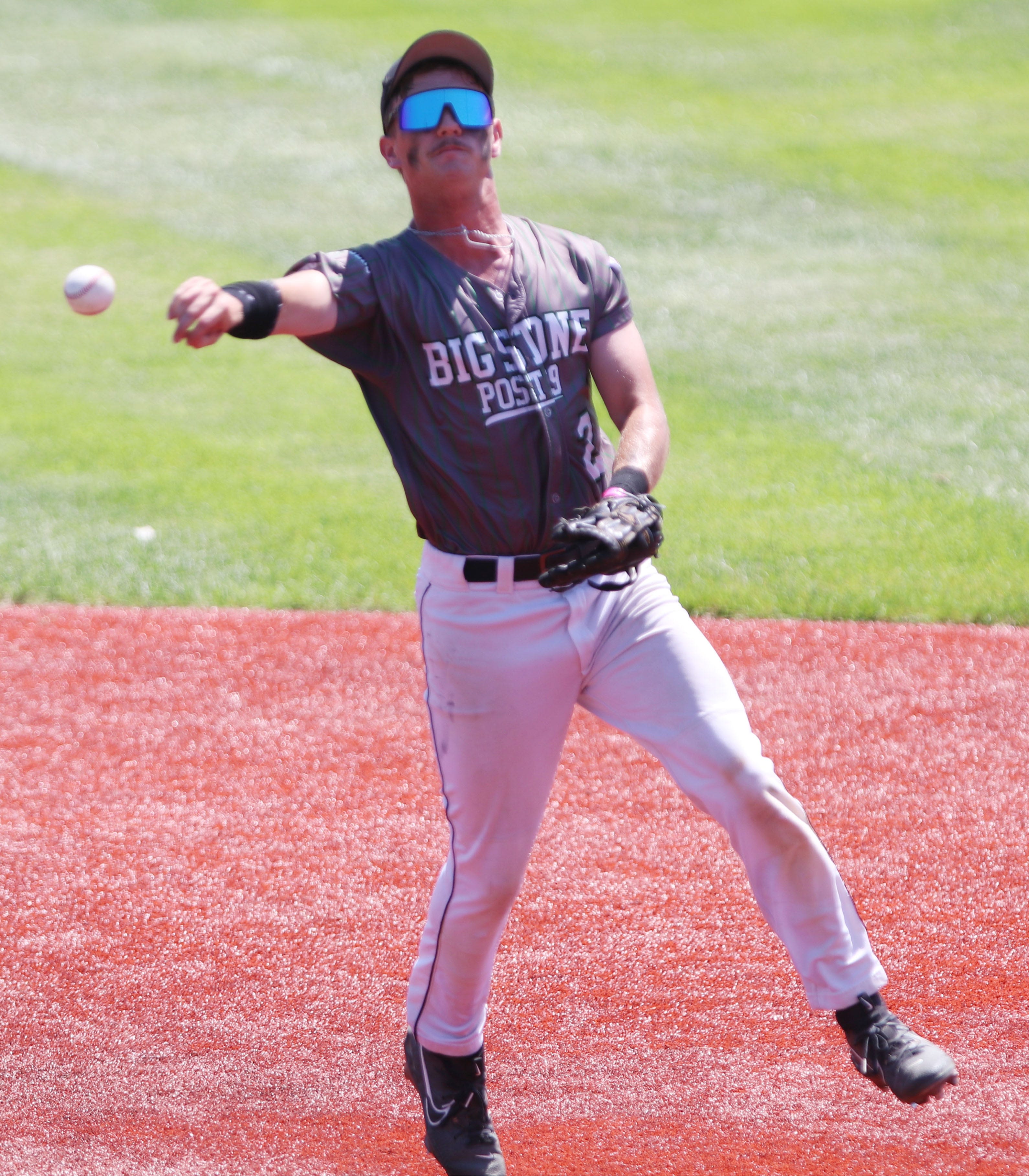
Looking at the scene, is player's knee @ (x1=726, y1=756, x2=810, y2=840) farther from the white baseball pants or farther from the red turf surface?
the red turf surface

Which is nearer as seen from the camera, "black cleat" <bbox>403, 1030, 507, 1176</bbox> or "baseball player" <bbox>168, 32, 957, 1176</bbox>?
"baseball player" <bbox>168, 32, 957, 1176</bbox>

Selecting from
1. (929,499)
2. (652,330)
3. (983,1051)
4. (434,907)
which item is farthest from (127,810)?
(652,330)

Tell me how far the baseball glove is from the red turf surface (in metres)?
1.40

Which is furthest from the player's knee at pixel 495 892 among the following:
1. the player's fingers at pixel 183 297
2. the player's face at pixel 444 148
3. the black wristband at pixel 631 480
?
the player's face at pixel 444 148

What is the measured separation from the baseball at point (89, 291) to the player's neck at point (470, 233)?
722 millimetres

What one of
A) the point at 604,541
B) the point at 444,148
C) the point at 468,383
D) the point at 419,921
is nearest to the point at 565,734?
the point at 604,541

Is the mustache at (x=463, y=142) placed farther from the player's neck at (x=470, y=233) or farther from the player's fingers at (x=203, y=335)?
the player's fingers at (x=203, y=335)

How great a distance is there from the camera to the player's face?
11.0ft

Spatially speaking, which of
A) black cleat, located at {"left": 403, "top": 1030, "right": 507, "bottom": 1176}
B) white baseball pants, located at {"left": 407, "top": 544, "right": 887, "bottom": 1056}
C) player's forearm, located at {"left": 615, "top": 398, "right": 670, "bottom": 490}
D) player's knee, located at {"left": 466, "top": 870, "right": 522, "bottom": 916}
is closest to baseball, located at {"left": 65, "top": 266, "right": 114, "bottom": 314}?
white baseball pants, located at {"left": 407, "top": 544, "right": 887, "bottom": 1056}

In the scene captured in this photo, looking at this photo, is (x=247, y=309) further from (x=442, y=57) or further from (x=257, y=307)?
(x=442, y=57)

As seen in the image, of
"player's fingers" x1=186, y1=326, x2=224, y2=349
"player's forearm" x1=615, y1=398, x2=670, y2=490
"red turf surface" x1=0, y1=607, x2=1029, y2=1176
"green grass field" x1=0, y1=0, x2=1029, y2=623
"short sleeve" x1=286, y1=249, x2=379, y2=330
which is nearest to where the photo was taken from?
"player's fingers" x1=186, y1=326, x2=224, y2=349

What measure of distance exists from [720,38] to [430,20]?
4.08 metres

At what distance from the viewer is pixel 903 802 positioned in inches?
211

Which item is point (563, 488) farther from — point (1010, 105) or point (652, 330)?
point (1010, 105)
